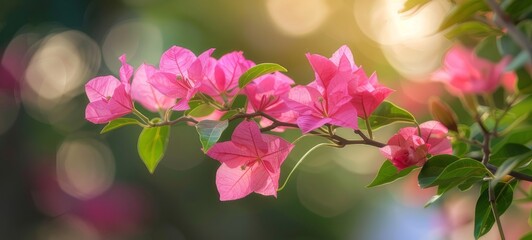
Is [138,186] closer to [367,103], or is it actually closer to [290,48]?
[290,48]

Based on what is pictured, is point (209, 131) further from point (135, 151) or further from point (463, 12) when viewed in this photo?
point (135, 151)

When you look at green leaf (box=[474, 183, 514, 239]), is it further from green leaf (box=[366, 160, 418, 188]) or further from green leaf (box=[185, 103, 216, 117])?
green leaf (box=[185, 103, 216, 117])

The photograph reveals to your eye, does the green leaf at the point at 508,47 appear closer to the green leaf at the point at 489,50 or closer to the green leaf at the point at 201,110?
the green leaf at the point at 489,50

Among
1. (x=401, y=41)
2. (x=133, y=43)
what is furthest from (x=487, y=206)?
(x=133, y=43)

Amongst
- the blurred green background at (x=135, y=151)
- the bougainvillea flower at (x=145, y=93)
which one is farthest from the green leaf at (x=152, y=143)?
the blurred green background at (x=135, y=151)

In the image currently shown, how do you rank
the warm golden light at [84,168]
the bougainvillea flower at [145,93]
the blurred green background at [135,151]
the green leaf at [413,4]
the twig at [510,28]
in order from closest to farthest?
1. the twig at [510,28]
2. the green leaf at [413,4]
3. the bougainvillea flower at [145,93]
4. the blurred green background at [135,151]
5. the warm golden light at [84,168]

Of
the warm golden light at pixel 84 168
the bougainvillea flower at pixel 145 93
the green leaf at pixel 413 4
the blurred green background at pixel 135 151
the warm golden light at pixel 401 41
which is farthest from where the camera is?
the warm golden light at pixel 84 168
